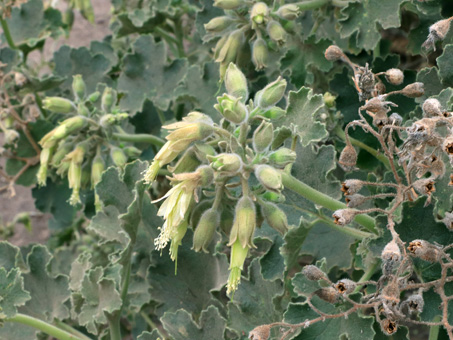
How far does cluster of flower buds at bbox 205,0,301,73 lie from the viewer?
255 centimetres

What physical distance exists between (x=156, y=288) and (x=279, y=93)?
3.60 feet

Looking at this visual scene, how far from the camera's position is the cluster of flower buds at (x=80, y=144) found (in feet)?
8.70

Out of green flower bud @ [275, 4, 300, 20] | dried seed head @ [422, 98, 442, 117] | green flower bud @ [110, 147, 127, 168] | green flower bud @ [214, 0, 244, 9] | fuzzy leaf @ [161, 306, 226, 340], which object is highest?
dried seed head @ [422, 98, 442, 117]

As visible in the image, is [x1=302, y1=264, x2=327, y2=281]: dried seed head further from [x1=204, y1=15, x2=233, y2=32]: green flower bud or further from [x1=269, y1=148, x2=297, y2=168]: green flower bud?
[x1=204, y1=15, x2=233, y2=32]: green flower bud

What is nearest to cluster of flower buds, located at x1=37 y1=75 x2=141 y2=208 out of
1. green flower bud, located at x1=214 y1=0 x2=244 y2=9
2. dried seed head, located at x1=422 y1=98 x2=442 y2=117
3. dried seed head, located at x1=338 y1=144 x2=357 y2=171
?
green flower bud, located at x1=214 y1=0 x2=244 y2=9

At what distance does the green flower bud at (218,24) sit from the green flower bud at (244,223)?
1.05 metres

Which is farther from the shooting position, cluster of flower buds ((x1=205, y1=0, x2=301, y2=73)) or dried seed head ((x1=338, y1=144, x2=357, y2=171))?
cluster of flower buds ((x1=205, y1=0, x2=301, y2=73))

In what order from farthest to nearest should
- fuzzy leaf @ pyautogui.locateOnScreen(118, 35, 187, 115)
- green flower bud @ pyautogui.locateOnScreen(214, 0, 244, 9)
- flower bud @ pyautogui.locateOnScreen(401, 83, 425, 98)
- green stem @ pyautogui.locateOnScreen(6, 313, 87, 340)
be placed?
1. fuzzy leaf @ pyautogui.locateOnScreen(118, 35, 187, 115)
2. green flower bud @ pyautogui.locateOnScreen(214, 0, 244, 9)
3. green stem @ pyautogui.locateOnScreen(6, 313, 87, 340)
4. flower bud @ pyautogui.locateOnScreen(401, 83, 425, 98)

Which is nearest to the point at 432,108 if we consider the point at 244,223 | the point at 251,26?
the point at 244,223

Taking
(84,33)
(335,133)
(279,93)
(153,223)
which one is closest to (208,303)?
(153,223)

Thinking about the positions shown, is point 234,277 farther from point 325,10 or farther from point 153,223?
point 325,10

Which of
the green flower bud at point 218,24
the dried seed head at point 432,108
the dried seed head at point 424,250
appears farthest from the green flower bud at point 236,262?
the green flower bud at point 218,24

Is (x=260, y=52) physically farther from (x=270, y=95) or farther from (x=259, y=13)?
(x=270, y=95)

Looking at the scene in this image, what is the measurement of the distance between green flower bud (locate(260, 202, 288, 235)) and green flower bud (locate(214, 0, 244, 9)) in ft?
3.08
